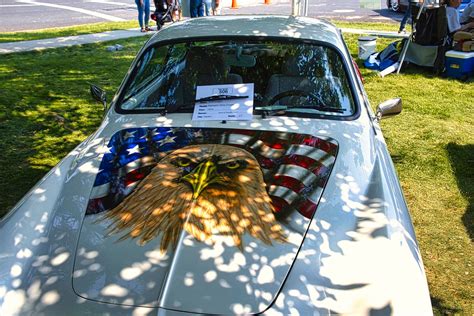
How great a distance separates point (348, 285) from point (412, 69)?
846cm

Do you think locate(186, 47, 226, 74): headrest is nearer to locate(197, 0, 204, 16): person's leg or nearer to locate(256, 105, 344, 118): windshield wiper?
locate(256, 105, 344, 118): windshield wiper

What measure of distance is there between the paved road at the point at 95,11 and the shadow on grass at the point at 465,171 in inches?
447

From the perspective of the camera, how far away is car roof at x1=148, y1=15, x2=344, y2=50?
12.0 feet

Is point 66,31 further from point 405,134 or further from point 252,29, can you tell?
point 252,29

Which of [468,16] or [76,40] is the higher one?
[468,16]

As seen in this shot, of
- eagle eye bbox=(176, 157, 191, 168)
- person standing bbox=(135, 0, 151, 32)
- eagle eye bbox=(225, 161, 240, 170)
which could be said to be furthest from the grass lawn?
person standing bbox=(135, 0, 151, 32)

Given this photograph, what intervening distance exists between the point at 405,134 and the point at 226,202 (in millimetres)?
4420

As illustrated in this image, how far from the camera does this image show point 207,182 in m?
2.52

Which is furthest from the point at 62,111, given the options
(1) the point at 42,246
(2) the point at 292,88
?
(1) the point at 42,246

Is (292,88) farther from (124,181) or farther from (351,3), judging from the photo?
(351,3)

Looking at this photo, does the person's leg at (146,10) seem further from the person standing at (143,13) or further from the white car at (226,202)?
the white car at (226,202)

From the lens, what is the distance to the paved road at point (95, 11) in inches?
593

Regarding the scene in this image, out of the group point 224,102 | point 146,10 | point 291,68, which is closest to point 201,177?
point 224,102

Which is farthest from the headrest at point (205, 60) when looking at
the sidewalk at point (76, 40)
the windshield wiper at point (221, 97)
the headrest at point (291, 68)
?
the sidewalk at point (76, 40)
